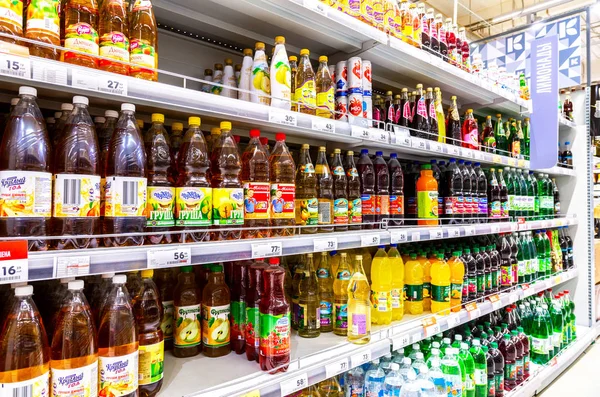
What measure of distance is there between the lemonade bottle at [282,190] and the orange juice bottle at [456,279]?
1.33m

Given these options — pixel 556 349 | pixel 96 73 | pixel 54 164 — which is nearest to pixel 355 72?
pixel 96 73

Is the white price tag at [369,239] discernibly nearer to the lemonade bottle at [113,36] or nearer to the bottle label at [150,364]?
the bottle label at [150,364]

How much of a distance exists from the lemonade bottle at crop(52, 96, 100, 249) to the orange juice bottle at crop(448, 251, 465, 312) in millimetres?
2121

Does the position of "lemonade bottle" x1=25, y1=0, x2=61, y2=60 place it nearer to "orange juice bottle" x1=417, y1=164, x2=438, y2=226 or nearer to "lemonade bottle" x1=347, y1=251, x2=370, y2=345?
"lemonade bottle" x1=347, y1=251, x2=370, y2=345

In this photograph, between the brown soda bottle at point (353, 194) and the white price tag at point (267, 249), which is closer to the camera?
the white price tag at point (267, 249)

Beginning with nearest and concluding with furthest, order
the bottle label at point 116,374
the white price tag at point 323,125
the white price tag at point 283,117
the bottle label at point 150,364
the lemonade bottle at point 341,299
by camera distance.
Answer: the bottle label at point 116,374, the bottle label at point 150,364, the white price tag at point 283,117, the white price tag at point 323,125, the lemonade bottle at point 341,299

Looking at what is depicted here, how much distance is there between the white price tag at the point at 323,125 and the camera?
1.63m

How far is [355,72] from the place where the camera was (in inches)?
75.6

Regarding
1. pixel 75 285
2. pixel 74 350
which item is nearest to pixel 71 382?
pixel 74 350

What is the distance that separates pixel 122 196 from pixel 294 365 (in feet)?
3.01

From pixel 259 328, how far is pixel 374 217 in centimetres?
92

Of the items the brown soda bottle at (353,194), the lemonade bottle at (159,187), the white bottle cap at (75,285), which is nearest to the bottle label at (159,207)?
the lemonade bottle at (159,187)

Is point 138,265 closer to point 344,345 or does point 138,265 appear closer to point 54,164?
point 54,164

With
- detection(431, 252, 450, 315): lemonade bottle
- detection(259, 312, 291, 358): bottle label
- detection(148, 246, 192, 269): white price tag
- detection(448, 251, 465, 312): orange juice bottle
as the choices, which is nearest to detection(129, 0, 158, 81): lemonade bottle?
detection(148, 246, 192, 269): white price tag
